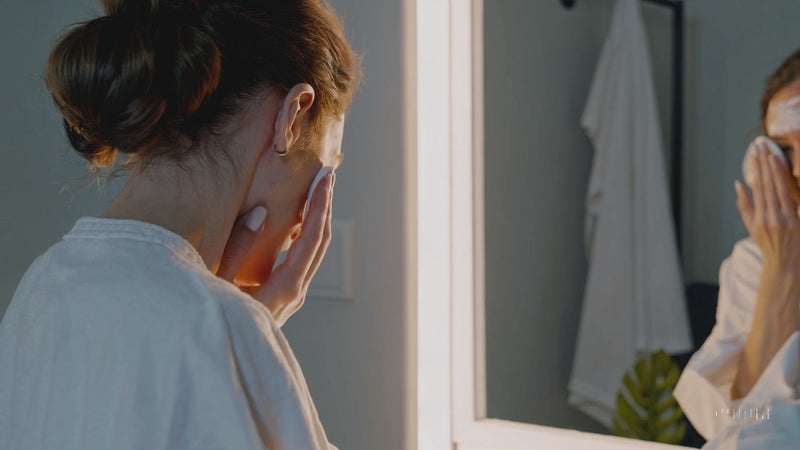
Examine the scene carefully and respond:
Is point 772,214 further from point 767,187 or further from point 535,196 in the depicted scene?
point 535,196

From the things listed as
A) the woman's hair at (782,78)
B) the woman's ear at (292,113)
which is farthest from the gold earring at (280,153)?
the woman's hair at (782,78)

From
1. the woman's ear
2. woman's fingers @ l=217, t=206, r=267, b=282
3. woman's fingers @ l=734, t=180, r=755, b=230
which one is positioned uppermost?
the woman's ear

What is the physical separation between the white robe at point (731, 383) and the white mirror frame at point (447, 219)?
224 millimetres

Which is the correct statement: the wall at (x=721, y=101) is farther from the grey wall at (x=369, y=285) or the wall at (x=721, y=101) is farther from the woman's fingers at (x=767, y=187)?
the grey wall at (x=369, y=285)

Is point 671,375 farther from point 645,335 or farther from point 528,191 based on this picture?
point 528,191

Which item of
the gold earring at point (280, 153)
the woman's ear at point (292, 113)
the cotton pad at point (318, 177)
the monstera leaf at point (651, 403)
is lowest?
the monstera leaf at point (651, 403)

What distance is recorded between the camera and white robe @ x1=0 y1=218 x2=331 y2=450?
1.57 ft

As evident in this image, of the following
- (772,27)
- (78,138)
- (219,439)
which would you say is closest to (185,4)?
(78,138)

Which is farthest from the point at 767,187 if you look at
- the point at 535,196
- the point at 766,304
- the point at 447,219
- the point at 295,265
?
the point at 295,265

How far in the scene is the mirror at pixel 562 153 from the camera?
0.77 metres

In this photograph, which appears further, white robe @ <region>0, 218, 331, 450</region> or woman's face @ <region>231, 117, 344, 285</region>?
woman's face @ <region>231, 117, 344, 285</region>

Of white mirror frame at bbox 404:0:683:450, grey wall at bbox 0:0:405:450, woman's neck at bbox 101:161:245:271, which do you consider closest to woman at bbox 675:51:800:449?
white mirror frame at bbox 404:0:683:450

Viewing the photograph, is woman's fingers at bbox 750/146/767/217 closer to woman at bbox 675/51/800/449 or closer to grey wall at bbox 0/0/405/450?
woman at bbox 675/51/800/449

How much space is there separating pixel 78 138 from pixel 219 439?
0.28m
